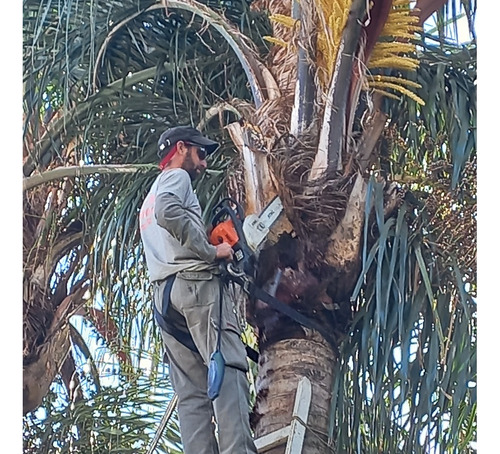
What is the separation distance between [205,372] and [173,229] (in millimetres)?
278

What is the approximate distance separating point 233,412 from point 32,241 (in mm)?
560

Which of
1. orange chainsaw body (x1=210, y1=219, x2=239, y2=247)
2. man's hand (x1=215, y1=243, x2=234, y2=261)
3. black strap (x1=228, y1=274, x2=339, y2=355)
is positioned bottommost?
black strap (x1=228, y1=274, x2=339, y2=355)

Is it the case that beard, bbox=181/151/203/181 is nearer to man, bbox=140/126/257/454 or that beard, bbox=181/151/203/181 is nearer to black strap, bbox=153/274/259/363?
man, bbox=140/126/257/454

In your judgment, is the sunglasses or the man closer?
the man

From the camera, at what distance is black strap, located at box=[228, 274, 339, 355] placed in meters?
2.29

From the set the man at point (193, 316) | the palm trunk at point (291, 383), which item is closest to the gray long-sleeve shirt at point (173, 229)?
the man at point (193, 316)

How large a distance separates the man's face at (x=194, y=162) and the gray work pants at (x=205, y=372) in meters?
0.20

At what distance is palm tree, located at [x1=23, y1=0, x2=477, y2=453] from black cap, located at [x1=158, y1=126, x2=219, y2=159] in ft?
0.07

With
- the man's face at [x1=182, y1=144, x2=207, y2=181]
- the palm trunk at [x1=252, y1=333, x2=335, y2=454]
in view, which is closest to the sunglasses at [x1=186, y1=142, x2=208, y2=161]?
the man's face at [x1=182, y1=144, x2=207, y2=181]

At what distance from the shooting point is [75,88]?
2475mm

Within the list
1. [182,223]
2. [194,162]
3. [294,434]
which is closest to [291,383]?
[294,434]

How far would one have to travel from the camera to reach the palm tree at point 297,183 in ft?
7.39

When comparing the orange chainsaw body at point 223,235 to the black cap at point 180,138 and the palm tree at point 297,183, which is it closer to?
the palm tree at point 297,183

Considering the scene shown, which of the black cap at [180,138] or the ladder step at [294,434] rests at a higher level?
the black cap at [180,138]
